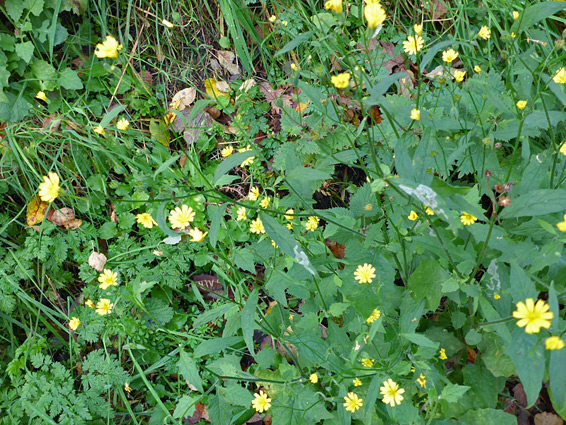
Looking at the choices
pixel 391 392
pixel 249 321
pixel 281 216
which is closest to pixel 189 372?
pixel 249 321

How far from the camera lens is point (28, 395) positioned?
2.28 metres

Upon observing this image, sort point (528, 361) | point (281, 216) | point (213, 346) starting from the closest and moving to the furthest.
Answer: point (528, 361) < point (213, 346) < point (281, 216)

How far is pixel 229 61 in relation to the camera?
294 cm

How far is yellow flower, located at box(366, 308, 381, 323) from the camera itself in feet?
5.39

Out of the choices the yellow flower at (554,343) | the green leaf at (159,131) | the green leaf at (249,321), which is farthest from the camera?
the green leaf at (159,131)

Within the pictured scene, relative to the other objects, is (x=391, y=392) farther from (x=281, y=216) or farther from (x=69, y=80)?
(x=69, y=80)

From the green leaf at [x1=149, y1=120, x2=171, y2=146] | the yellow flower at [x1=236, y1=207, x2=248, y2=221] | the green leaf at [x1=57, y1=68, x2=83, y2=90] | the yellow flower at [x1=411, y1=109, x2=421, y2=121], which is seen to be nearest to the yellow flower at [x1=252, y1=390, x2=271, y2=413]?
the yellow flower at [x1=236, y1=207, x2=248, y2=221]

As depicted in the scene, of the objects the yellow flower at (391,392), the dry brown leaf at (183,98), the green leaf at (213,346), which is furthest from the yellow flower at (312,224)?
the dry brown leaf at (183,98)

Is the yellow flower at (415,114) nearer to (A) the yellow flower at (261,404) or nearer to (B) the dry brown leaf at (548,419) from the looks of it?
(A) the yellow flower at (261,404)

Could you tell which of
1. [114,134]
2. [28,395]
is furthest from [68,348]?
[114,134]

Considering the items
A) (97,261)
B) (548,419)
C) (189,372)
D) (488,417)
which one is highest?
(189,372)

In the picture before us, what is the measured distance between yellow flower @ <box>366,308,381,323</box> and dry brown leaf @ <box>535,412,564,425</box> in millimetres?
949

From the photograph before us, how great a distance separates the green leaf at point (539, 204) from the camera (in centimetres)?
124

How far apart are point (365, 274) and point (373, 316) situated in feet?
0.60
